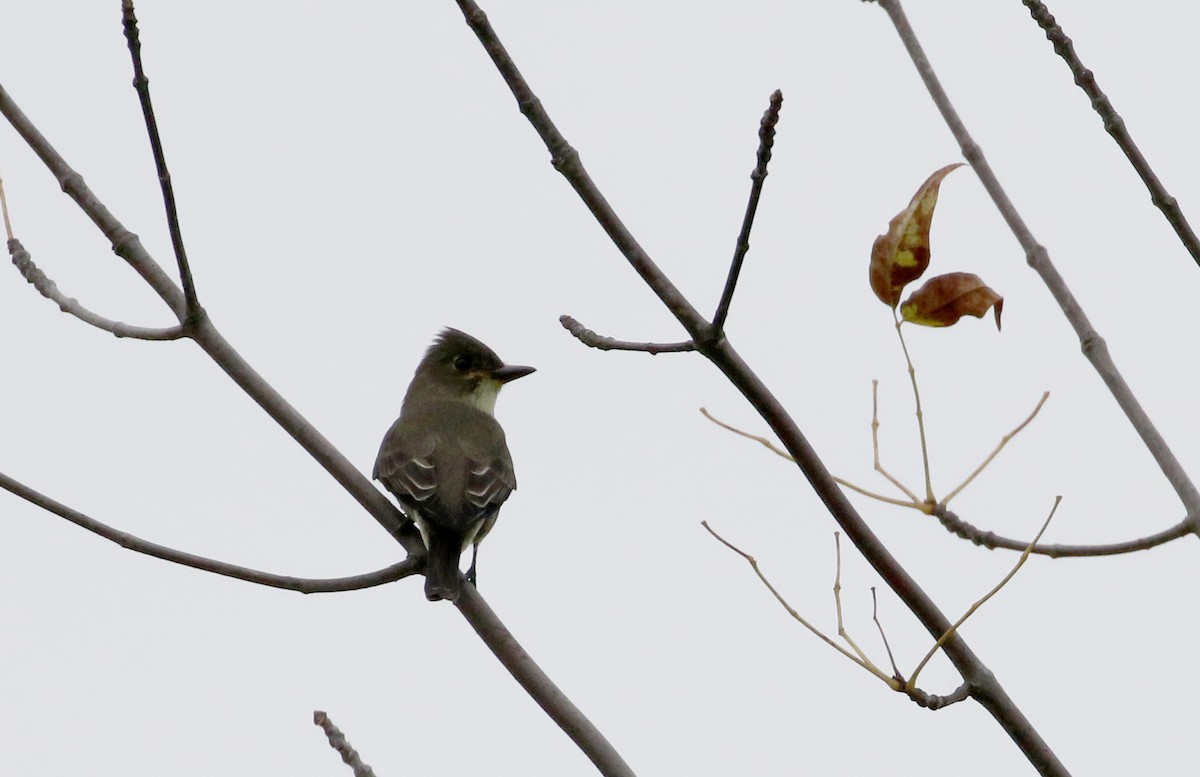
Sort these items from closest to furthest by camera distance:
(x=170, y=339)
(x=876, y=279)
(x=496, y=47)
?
(x=496, y=47) → (x=876, y=279) → (x=170, y=339)

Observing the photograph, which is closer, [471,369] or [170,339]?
[170,339]

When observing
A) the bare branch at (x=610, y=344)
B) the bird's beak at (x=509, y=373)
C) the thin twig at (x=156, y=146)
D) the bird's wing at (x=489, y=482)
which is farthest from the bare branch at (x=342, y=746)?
the bird's beak at (x=509, y=373)

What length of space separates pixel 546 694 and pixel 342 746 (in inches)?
26.8

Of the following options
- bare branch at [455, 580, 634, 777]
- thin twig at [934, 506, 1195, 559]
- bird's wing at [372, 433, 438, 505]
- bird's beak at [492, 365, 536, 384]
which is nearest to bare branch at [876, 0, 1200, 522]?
thin twig at [934, 506, 1195, 559]

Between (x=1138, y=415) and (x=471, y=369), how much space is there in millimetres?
5591

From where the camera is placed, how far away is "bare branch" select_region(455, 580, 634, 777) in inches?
122

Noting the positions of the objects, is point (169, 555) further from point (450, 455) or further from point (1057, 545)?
point (450, 455)

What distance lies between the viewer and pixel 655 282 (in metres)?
2.57

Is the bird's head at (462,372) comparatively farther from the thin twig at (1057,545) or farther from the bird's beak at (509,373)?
the thin twig at (1057,545)

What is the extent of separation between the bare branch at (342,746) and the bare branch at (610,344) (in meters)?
0.94

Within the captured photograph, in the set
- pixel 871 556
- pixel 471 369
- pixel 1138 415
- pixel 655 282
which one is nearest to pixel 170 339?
pixel 655 282

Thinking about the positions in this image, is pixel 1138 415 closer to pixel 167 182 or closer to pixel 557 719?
pixel 557 719

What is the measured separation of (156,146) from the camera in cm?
322

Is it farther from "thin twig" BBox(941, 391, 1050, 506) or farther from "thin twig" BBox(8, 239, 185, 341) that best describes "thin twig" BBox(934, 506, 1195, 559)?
"thin twig" BBox(8, 239, 185, 341)
